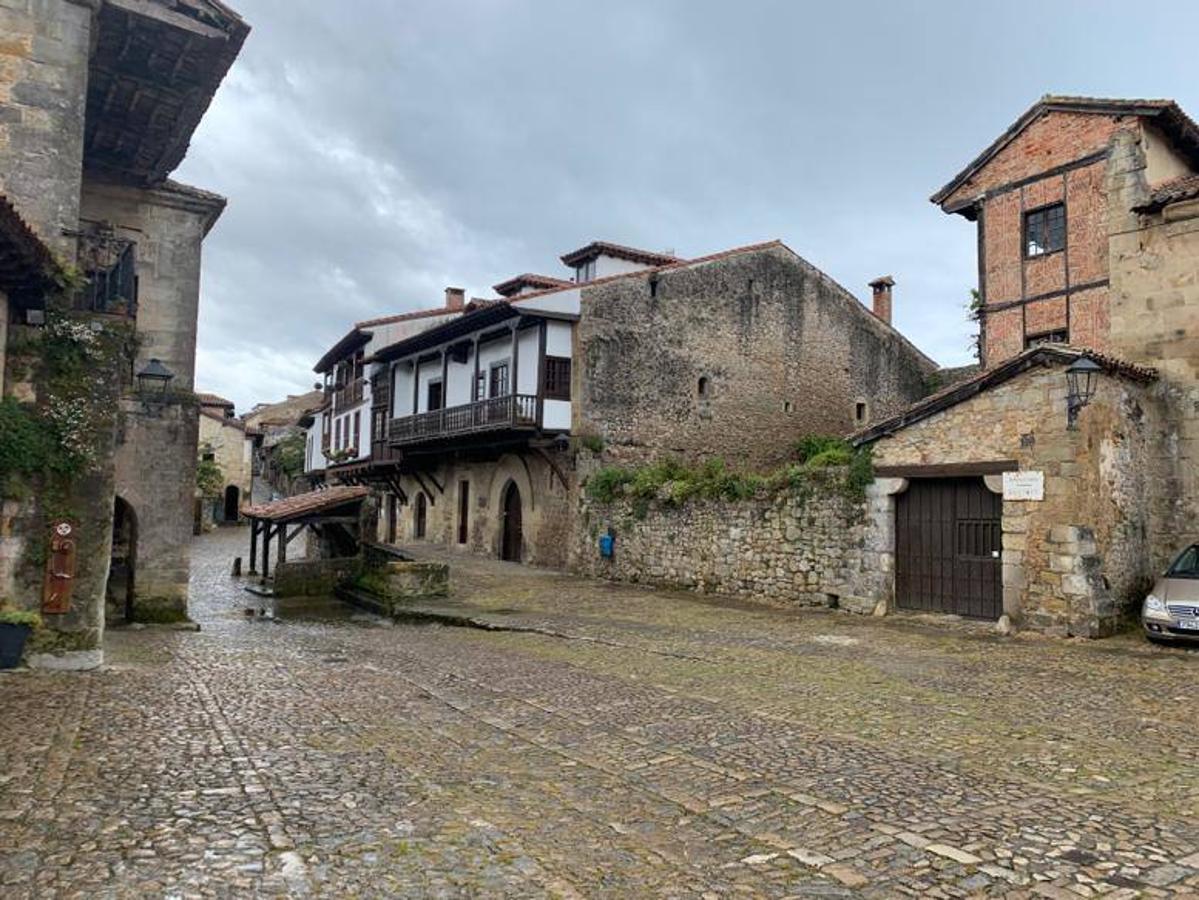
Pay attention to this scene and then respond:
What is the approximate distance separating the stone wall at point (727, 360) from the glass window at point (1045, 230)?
31.2 feet

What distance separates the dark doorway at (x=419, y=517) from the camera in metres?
30.8

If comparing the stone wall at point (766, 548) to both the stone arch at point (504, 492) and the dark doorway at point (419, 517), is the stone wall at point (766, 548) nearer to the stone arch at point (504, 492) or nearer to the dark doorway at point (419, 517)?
the stone arch at point (504, 492)

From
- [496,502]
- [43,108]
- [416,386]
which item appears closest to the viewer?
[43,108]

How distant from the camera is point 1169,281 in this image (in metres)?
13.2

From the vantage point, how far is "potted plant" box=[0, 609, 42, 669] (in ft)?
26.0

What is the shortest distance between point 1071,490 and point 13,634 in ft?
40.8

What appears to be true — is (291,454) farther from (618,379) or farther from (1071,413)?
(1071,413)

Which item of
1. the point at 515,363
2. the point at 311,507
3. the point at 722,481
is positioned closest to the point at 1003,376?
the point at 722,481

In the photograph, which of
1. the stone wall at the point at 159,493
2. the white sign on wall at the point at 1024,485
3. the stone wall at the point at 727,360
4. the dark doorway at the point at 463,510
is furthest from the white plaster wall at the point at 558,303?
the white sign on wall at the point at 1024,485

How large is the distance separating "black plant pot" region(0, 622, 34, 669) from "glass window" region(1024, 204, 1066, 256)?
16.8 m

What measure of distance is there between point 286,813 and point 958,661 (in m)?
7.70

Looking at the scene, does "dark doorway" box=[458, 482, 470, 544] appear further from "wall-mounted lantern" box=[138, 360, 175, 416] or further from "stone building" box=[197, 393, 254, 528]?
"stone building" box=[197, 393, 254, 528]

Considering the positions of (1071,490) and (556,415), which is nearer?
(1071,490)

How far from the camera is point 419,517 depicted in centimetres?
3109
